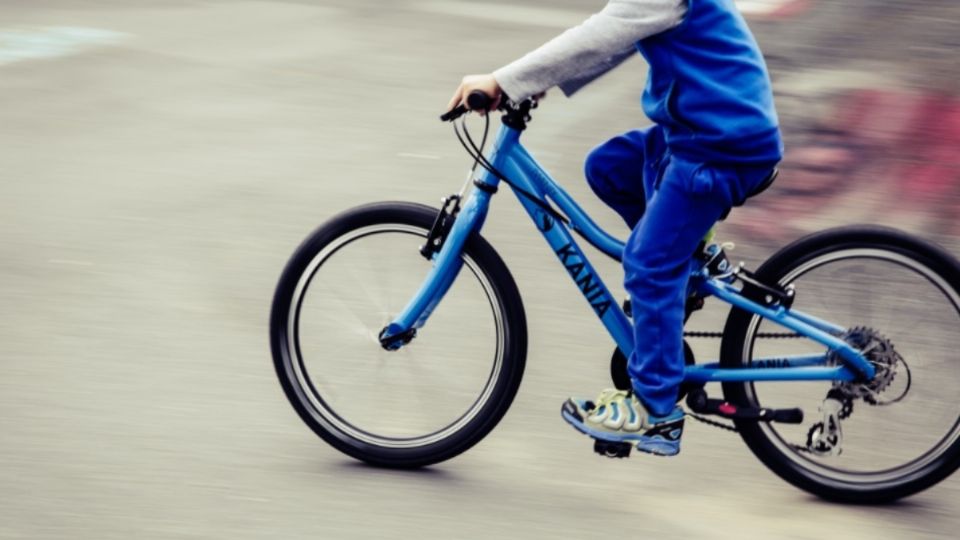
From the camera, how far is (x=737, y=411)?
14.9ft

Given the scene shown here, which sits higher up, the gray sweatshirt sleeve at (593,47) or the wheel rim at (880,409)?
the gray sweatshirt sleeve at (593,47)

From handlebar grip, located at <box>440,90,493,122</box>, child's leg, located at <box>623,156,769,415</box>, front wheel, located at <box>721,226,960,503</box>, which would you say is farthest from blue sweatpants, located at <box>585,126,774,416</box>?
handlebar grip, located at <box>440,90,493,122</box>

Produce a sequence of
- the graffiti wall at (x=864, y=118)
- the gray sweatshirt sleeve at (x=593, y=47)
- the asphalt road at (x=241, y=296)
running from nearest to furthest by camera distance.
A: the gray sweatshirt sleeve at (x=593, y=47), the asphalt road at (x=241, y=296), the graffiti wall at (x=864, y=118)

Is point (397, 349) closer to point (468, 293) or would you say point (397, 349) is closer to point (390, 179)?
point (468, 293)

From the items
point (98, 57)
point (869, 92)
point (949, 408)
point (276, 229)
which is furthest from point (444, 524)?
point (98, 57)

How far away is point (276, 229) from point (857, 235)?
332 centimetres

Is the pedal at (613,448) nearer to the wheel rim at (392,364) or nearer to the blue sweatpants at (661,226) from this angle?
the blue sweatpants at (661,226)

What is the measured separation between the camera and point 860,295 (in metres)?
4.44

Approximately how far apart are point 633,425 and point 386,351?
882 millimetres

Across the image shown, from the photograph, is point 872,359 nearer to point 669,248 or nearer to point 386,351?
point 669,248

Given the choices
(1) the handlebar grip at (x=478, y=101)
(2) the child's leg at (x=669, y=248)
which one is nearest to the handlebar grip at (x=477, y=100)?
(1) the handlebar grip at (x=478, y=101)

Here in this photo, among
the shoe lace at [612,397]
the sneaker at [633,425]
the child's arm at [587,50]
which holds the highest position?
the child's arm at [587,50]

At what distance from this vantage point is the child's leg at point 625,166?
439 cm

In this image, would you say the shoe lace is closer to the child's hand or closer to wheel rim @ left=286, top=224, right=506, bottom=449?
wheel rim @ left=286, top=224, right=506, bottom=449
